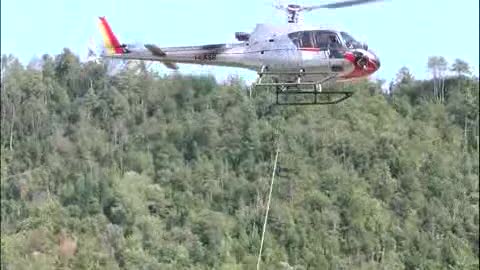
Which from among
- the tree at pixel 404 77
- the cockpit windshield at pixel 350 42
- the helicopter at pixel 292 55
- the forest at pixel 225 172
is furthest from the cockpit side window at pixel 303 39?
the tree at pixel 404 77

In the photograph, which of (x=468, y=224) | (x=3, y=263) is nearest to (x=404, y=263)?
(x=468, y=224)

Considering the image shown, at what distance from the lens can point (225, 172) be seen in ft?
197

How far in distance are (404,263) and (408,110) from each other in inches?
392

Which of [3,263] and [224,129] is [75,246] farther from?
[224,129]

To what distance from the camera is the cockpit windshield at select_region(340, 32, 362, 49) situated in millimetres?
22141

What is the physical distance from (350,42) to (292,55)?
105 centimetres

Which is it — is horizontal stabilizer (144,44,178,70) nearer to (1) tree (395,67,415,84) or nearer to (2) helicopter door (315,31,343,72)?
(2) helicopter door (315,31,343,72)

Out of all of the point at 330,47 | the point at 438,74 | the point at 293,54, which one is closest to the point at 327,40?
the point at 330,47

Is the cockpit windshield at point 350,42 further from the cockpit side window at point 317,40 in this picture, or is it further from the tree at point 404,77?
the tree at point 404,77

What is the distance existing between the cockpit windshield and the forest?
2458 cm

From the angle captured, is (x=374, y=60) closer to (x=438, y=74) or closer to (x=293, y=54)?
(x=293, y=54)

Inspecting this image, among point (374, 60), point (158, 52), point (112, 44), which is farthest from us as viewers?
point (112, 44)

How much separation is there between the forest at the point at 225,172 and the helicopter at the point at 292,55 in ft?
76.2

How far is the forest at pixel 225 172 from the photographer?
163 feet
